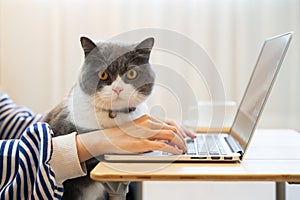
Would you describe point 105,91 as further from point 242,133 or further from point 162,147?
point 242,133

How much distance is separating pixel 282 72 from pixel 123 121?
37.4 inches

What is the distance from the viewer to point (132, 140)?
0.76 m

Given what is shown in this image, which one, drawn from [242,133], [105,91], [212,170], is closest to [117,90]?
[105,91]

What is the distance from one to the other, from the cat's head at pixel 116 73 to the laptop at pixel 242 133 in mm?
123

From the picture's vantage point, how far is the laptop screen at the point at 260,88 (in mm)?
841

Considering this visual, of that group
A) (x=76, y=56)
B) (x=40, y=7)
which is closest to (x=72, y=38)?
(x=76, y=56)

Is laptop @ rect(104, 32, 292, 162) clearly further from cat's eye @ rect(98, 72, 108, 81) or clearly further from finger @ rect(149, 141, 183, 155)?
cat's eye @ rect(98, 72, 108, 81)

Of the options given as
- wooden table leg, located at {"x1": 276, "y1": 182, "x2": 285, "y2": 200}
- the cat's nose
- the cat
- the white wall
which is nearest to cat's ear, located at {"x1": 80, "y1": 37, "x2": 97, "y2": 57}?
the cat

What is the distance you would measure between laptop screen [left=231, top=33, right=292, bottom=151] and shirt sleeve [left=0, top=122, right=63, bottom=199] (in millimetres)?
387

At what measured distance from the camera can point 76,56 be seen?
1618 millimetres

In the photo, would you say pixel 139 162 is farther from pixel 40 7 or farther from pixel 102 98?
pixel 40 7

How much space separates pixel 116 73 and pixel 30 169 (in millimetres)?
238

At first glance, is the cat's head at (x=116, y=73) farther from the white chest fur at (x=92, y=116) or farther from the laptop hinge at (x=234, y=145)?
the laptop hinge at (x=234, y=145)

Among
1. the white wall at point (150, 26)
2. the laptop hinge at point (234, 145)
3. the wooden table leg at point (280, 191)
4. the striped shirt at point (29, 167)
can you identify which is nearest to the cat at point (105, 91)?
the striped shirt at point (29, 167)
